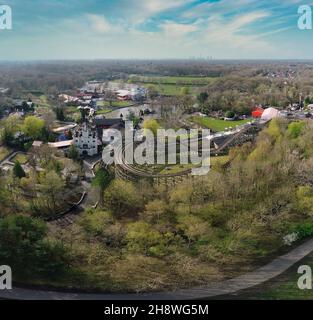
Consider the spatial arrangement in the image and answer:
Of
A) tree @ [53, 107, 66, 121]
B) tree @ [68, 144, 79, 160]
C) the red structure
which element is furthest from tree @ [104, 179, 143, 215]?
the red structure

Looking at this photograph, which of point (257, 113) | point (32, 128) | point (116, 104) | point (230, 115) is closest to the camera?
point (32, 128)

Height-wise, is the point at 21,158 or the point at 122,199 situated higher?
the point at 21,158

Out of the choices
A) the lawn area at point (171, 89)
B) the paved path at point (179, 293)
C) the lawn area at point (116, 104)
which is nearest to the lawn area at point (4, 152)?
the paved path at point (179, 293)

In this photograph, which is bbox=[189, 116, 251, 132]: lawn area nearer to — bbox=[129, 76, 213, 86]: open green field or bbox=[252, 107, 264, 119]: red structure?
bbox=[252, 107, 264, 119]: red structure

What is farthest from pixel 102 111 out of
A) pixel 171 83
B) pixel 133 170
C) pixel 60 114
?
pixel 171 83

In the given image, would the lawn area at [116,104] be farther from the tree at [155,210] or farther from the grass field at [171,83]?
the tree at [155,210]

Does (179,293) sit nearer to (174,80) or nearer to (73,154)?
(73,154)
